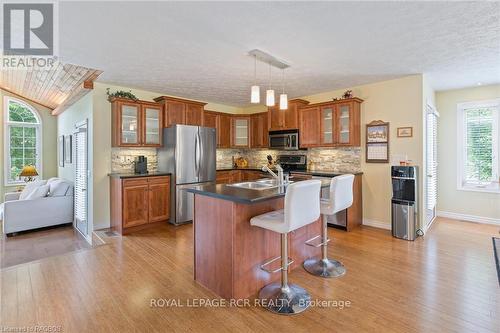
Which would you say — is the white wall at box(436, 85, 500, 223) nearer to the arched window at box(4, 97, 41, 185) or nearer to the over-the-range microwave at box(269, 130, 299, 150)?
the over-the-range microwave at box(269, 130, 299, 150)

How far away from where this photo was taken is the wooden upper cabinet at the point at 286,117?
5.30 meters

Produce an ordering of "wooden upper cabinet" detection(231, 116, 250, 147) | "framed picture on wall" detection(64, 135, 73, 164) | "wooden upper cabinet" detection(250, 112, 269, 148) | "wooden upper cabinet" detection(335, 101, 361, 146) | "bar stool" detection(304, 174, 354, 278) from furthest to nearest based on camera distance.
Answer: "wooden upper cabinet" detection(231, 116, 250, 147)
"wooden upper cabinet" detection(250, 112, 269, 148)
"framed picture on wall" detection(64, 135, 73, 164)
"wooden upper cabinet" detection(335, 101, 361, 146)
"bar stool" detection(304, 174, 354, 278)

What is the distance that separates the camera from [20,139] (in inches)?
276

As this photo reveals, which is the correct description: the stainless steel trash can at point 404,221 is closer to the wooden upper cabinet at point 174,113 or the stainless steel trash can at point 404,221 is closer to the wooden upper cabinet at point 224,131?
the wooden upper cabinet at point 224,131

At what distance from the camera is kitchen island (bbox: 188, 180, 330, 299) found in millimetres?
2238

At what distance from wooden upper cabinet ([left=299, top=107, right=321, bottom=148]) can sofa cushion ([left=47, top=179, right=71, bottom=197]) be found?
518cm

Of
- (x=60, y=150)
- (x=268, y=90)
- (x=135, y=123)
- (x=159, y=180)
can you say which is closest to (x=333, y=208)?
(x=268, y=90)

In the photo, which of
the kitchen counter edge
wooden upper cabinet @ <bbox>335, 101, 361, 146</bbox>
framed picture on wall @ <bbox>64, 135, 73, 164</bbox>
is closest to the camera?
the kitchen counter edge

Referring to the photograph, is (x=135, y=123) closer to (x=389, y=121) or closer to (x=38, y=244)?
(x=38, y=244)

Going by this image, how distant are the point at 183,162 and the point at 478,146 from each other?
18.4 feet

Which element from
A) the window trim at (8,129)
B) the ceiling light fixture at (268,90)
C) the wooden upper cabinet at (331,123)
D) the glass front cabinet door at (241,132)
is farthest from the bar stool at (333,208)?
the window trim at (8,129)

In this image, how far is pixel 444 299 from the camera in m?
2.29

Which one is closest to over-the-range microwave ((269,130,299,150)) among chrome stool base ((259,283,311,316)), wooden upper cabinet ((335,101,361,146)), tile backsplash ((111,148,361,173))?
tile backsplash ((111,148,361,173))

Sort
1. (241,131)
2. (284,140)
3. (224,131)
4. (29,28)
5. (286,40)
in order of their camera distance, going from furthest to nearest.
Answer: (241,131)
(224,131)
(284,140)
(286,40)
(29,28)
